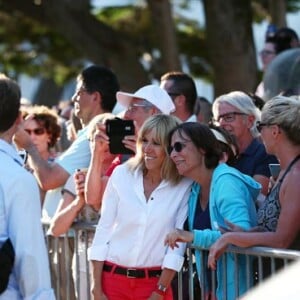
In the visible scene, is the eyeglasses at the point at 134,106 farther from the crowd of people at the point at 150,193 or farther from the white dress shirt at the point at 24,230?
the white dress shirt at the point at 24,230

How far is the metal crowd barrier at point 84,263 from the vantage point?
5988mm

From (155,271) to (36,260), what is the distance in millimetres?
1573

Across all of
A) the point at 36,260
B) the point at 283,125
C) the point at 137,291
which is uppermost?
the point at 283,125

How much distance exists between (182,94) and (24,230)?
3316mm

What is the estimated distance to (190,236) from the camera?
6.29 metres

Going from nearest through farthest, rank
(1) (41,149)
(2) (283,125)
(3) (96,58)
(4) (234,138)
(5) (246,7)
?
(2) (283,125)
(4) (234,138)
(1) (41,149)
(5) (246,7)
(3) (96,58)

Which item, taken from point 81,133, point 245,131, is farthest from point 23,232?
point 81,133

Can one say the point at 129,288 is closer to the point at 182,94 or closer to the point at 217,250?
the point at 217,250

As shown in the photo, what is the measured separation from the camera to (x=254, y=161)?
23.9ft

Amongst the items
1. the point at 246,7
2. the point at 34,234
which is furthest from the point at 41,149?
the point at 246,7

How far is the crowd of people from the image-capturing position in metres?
5.21

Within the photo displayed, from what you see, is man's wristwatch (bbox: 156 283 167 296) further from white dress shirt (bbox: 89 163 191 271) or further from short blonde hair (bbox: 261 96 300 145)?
short blonde hair (bbox: 261 96 300 145)

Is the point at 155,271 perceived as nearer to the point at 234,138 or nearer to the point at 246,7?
the point at 234,138

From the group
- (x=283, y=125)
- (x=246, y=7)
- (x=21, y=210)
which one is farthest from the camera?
(x=246, y=7)
